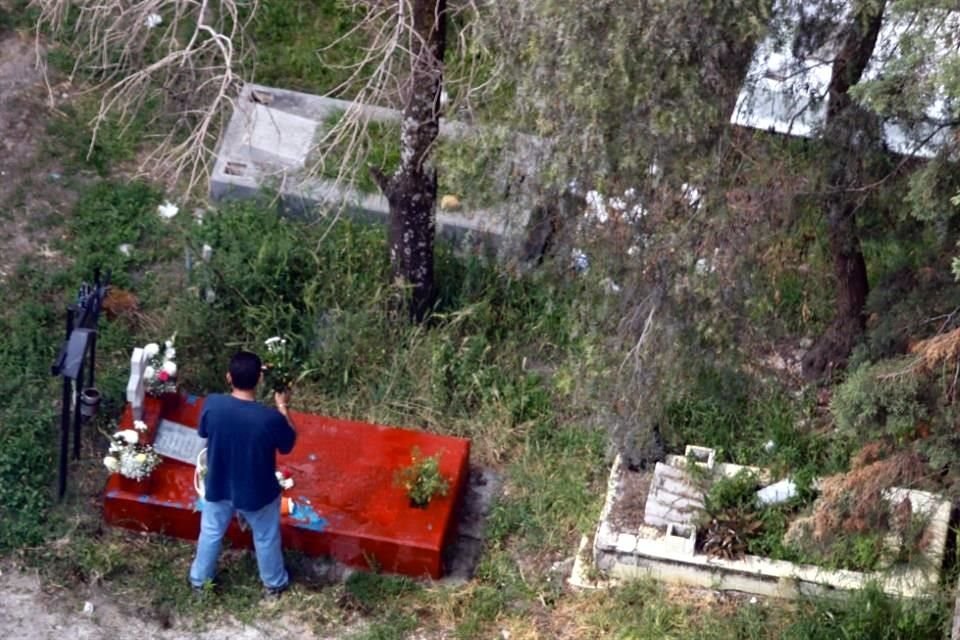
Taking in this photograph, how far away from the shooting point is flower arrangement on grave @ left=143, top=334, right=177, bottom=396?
25.2ft

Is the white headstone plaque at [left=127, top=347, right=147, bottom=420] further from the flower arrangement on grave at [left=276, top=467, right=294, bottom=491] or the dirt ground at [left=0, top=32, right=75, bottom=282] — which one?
the dirt ground at [left=0, top=32, right=75, bottom=282]

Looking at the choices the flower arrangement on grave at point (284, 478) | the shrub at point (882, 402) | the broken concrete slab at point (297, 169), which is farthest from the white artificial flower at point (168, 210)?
the shrub at point (882, 402)

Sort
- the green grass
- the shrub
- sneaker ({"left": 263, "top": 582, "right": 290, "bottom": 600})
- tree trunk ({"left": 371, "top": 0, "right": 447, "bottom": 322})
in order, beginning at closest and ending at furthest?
the shrub → sneaker ({"left": 263, "top": 582, "right": 290, "bottom": 600}) → tree trunk ({"left": 371, "top": 0, "right": 447, "bottom": 322}) → the green grass

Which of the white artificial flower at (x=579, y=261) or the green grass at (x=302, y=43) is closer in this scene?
the white artificial flower at (x=579, y=261)

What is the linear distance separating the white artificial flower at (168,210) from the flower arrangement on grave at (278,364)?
1.51 m

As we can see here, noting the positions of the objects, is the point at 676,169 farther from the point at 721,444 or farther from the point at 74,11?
the point at 74,11

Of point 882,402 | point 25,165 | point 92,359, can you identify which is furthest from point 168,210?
point 882,402

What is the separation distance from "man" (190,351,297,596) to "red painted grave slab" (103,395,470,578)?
0.42 metres

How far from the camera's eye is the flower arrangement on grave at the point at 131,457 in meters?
7.19

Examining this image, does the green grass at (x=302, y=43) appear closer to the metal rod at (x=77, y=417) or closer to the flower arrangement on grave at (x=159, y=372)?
the flower arrangement on grave at (x=159, y=372)

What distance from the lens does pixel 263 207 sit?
30.2 feet

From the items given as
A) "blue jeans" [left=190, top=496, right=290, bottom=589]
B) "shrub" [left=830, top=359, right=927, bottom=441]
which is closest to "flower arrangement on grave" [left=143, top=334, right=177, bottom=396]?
"blue jeans" [left=190, top=496, right=290, bottom=589]

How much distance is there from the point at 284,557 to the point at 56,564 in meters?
1.09

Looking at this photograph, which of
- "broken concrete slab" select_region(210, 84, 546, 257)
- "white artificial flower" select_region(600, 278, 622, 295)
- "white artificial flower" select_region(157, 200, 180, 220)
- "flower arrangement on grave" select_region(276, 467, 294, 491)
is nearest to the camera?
"white artificial flower" select_region(600, 278, 622, 295)
